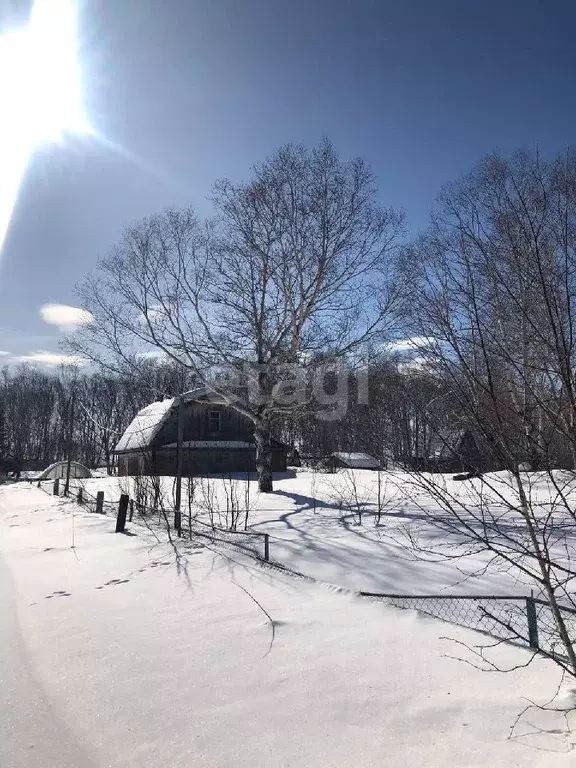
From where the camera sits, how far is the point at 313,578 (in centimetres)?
654

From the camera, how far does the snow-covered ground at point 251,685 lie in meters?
2.93

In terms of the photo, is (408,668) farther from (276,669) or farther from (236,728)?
(236,728)

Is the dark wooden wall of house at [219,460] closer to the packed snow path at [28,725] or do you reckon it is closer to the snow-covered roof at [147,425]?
the snow-covered roof at [147,425]

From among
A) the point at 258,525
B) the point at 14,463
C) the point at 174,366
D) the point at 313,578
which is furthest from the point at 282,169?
the point at 14,463

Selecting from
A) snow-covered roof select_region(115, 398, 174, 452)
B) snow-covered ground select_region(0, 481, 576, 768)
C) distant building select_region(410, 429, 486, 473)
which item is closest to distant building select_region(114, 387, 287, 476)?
snow-covered roof select_region(115, 398, 174, 452)

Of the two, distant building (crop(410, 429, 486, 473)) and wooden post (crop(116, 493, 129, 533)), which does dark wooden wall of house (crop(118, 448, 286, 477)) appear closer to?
wooden post (crop(116, 493, 129, 533))

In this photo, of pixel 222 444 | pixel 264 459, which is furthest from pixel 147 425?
pixel 264 459

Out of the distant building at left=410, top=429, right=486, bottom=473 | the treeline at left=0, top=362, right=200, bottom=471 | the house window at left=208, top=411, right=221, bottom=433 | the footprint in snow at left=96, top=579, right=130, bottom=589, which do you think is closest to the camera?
the distant building at left=410, top=429, right=486, bottom=473

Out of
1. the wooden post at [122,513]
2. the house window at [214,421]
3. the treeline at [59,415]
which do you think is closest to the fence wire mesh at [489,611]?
the wooden post at [122,513]

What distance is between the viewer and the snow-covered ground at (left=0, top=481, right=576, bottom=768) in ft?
9.62

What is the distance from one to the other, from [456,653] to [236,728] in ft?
5.90

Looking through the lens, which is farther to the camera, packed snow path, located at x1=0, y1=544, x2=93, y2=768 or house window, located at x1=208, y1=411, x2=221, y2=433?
house window, located at x1=208, y1=411, x2=221, y2=433

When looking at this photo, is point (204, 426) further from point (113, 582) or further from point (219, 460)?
point (113, 582)

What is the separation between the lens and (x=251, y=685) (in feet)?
12.3
